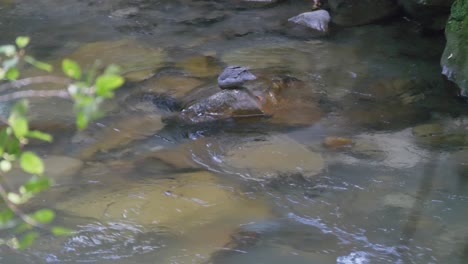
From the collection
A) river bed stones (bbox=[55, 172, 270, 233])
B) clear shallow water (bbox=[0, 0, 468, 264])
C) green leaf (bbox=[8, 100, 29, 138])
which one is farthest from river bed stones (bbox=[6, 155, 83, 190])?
green leaf (bbox=[8, 100, 29, 138])

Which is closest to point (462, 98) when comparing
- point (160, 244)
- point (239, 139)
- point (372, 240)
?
point (239, 139)

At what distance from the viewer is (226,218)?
385cm

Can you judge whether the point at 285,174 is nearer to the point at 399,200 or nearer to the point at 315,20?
the point at 399,200

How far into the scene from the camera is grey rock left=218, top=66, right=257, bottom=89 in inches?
224

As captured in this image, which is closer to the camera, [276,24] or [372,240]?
[372,240]

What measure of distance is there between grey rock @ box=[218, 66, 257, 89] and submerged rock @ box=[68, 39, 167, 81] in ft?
3.10

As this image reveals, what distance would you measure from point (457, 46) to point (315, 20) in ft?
7.01

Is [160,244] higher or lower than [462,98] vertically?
lower

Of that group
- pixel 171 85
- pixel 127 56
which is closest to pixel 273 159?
pixel 171 85

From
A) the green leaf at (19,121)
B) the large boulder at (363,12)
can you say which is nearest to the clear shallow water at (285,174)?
the large boulder at (363,12)

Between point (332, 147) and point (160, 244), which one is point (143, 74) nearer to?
point (332, 147)

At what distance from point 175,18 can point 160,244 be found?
5.33 m

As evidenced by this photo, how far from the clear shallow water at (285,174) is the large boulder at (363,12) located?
1.01 metres

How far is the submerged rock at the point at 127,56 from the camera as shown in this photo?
21.0 ft
